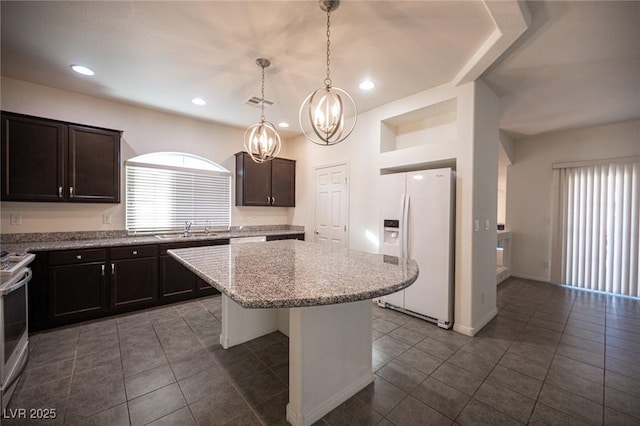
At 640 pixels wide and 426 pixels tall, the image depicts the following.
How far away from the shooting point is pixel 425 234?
2961mm

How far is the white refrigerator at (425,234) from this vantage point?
2.80m

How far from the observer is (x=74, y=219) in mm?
3240

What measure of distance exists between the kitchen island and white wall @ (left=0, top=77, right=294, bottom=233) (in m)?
2.21

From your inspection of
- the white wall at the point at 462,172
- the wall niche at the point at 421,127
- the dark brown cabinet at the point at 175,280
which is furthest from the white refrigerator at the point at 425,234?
the dark brown cabinet at the point at 175,280

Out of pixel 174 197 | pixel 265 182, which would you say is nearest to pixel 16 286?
pixel 174 197

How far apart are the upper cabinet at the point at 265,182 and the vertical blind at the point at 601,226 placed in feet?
16.5

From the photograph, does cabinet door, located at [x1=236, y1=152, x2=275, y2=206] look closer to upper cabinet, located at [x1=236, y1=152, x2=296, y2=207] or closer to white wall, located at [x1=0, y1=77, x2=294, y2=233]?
upper cabinet, located at [x1=236, y1=152, x2=296, y2=207]

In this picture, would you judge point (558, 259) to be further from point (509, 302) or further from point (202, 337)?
point (202, 337)

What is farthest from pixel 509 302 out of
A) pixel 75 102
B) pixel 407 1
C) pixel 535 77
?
pixel 75 102

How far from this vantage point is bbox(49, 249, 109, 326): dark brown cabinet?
2.70 metres

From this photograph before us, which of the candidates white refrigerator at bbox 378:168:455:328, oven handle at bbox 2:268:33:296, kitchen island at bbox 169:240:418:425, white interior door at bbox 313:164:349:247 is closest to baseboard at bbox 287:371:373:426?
kitchen island at bbox 169:240:418:425

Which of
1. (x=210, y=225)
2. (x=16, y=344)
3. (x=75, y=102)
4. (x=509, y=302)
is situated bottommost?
(x=509, y=302)

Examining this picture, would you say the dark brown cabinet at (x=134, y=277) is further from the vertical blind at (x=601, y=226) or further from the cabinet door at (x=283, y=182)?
the vertical blind at (x=601, y=226)

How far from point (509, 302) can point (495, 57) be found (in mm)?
3253
